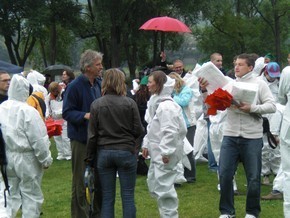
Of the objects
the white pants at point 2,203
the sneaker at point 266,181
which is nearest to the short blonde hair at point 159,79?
the white pants at point 2,203

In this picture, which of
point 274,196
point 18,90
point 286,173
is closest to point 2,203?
point 18,90

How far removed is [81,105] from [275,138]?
10.4 feet

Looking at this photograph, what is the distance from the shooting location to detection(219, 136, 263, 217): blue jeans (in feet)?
24.6

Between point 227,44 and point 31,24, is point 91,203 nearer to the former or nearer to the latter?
point 31,24

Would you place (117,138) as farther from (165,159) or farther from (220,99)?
(220,99)

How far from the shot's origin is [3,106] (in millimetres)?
6988

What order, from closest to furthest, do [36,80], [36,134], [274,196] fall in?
[36,134] < [274,196] < [36,80]

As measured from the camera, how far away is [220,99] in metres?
7.18

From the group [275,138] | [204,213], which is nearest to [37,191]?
[204,213]

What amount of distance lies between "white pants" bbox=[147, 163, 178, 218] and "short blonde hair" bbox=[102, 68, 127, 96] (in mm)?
1423

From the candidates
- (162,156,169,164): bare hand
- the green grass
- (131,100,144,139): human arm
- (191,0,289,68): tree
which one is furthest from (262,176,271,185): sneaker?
(191,0,289,68): tree

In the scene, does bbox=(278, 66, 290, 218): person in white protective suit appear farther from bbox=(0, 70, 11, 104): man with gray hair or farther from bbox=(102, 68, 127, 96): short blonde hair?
bbox=(0, 70, 11, 104): man with gray hair

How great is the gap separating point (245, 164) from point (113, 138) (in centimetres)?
197

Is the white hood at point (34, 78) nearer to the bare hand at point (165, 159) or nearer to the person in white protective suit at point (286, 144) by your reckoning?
the bare hand at point (165, 159)
